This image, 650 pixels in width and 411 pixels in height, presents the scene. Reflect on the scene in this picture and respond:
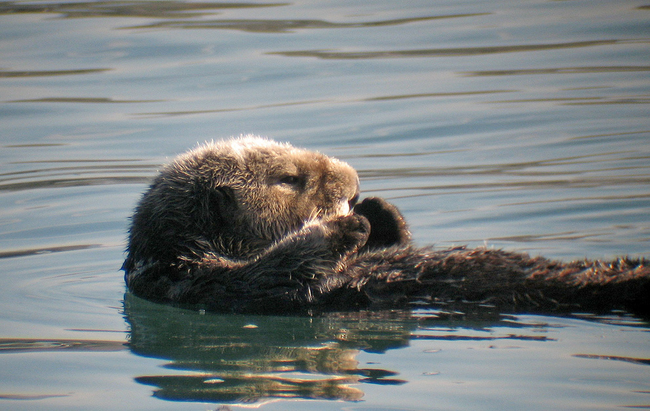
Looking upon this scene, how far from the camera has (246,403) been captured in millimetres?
2869

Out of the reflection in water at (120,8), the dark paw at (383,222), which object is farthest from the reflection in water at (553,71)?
the dark paw at (383,222)

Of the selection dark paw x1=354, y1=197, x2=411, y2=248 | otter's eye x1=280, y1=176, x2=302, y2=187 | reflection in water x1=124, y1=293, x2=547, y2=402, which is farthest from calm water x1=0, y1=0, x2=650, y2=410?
otter's eye x1=280, y1=176, x2=302, y2=187

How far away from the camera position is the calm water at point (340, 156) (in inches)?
124

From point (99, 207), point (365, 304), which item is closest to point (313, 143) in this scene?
point (99, 207)

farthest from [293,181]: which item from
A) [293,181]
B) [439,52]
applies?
[439,52]

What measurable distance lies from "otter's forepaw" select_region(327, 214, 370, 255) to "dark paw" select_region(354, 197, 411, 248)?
45 cm

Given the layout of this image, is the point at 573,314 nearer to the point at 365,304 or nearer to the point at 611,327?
the point at 611,327

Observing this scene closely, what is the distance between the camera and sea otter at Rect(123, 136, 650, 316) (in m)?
3.65

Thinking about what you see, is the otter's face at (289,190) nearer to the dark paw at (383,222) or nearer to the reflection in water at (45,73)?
the dark paw at (383,222)

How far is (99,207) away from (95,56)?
5589 mm

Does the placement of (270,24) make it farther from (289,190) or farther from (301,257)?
(301,257)

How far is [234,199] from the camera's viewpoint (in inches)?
174

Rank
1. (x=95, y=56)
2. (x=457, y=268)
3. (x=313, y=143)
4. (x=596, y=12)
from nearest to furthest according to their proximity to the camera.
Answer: (x=457, y=268), (x=313, y=143), (x=95, y=56), (x=596, y=12)

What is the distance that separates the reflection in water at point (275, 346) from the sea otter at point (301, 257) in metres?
0.08
